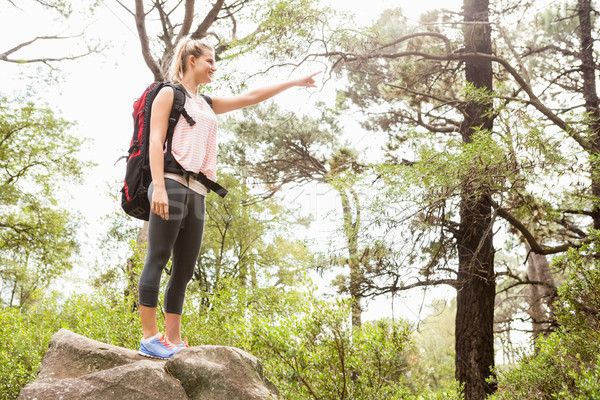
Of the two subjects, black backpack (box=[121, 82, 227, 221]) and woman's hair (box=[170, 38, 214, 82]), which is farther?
woman's hair (box=[170, 38, 214, 82])

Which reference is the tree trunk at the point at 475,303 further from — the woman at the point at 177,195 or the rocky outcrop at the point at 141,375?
the woman at the point at 177,195

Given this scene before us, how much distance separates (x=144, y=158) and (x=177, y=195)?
317 millimetres

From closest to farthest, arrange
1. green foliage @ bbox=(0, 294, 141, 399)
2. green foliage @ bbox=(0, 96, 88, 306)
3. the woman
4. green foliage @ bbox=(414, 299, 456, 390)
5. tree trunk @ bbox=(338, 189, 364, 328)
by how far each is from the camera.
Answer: the woman
green foliage @ bbox=(0, 294, 141, 399)
tree trunk @ bbox=(338, 189, 364, 328)
green foliage @ bbox=(0, 96, 88, 306)
green foliage @ bbox=(414, 299, 456, 390)

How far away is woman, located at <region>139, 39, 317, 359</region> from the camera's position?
2682 mm

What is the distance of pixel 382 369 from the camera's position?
2.86 metres

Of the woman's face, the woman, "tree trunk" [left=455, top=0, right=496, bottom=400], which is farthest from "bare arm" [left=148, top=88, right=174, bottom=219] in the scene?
"tree trunk" [left=455, top=0, right=496, bottom=400]

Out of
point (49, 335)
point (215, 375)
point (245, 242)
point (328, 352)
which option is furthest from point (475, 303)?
point (245, 242)

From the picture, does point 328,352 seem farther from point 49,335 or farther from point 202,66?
point 49,335

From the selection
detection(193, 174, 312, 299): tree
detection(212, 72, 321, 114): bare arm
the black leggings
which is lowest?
the black leggings

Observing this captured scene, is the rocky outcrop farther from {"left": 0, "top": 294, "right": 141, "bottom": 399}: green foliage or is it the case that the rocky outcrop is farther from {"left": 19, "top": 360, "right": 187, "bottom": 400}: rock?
{"left": 0, "top": 294, "right": 141, "bottom": 399}: green foliage

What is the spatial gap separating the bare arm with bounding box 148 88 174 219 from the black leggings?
86 mm

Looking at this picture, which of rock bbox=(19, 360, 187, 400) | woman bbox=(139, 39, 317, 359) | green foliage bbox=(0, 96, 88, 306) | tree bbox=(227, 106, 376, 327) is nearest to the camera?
rock bbox=(19, 360, 187, 400)

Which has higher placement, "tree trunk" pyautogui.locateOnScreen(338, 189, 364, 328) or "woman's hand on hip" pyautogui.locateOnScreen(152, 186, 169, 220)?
"tree trunk" pyautogui.locateOnScreen(338, 189, 364, 328)

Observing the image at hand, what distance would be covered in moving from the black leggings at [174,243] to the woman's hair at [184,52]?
0.80m
